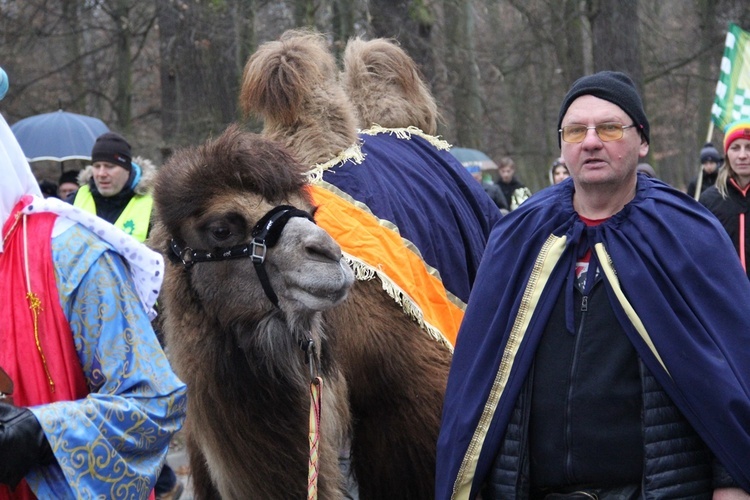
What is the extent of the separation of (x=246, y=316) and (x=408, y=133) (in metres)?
2.23

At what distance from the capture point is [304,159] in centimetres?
454

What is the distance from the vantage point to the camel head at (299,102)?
15.1 feet

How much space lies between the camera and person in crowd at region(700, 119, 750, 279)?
7371 millimetres

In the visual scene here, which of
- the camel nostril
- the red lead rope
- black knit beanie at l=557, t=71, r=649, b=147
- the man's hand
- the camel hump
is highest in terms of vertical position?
the camel hump

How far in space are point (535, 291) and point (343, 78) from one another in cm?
280

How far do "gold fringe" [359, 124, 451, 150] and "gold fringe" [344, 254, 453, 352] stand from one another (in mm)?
1269

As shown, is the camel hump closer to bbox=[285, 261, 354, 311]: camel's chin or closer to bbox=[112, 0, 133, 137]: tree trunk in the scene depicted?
bbox=[285, 261, 354, 311]: camel's chin

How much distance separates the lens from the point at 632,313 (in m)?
2.97

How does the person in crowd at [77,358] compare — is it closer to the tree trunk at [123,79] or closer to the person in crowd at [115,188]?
the person in crowd at [115,188]

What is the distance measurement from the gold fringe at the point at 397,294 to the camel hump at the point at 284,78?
824 mm

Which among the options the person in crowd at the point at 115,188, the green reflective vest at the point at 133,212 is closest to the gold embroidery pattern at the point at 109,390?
the green reflective vest at the point at 133,212

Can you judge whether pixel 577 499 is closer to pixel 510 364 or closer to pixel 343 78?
pixel 510 364


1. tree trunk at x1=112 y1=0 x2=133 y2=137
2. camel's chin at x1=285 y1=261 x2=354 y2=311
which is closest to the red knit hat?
camel's chin at x1=285 y1=261 x2=354 y2=311

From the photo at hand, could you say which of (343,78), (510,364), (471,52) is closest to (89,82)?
(471,52)
